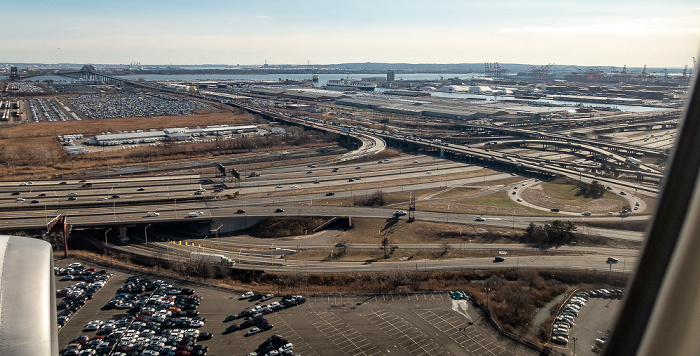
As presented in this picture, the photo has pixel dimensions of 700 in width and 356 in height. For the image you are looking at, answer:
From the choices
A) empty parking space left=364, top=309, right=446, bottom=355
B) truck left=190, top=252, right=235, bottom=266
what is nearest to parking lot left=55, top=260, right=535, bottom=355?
empty parking space left=364, top=309, right=446, bottom=355

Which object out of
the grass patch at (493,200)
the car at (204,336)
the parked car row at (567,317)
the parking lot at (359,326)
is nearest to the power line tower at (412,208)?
the grass patch at (493,200)

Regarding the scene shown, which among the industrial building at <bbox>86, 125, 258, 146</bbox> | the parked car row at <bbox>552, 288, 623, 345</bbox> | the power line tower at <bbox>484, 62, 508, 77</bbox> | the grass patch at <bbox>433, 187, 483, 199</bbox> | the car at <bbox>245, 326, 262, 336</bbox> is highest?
the parked car row at <bbox>552, 288, 623, 345</bbox>

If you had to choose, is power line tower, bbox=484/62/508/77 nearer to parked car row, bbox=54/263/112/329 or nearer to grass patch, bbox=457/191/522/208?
grass patch, bbox=457/191/522/208

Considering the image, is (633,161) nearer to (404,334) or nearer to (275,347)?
(404,334)

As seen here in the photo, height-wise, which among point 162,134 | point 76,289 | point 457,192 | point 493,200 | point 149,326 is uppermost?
point 149,326

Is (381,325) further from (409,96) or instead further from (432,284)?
(409,96)

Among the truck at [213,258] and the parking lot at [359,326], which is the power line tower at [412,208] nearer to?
the parking lot at [359,326]

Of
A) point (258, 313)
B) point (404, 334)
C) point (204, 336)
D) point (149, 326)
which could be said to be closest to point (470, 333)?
point (404, 334)
